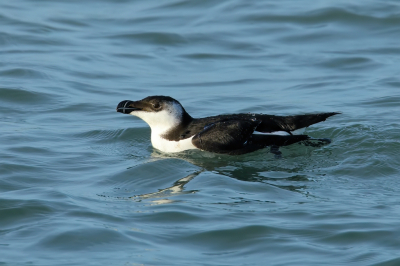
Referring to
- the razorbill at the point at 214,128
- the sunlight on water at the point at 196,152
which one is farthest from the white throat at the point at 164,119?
the sunlight on water at the point at 196,152

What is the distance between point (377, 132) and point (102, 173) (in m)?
3.93

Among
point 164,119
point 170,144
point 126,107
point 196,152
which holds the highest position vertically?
point 126,107

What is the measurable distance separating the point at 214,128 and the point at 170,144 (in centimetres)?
68

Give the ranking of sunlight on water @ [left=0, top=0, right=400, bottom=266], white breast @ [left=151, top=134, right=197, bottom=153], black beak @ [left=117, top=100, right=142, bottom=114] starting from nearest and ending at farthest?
sunlight on water @ [left=0, top=0, right=400, bottom=266] < white breast @ [left=151, top=134, right=197, bottom=153] < black beak @ [left=117, top=100, right=142, bottom=114]

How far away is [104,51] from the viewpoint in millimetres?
15945

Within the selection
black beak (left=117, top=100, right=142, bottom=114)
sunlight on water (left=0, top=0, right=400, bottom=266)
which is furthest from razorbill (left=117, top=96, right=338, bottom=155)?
sunlight on water (left=0, top=0, right=400, bottom=266)

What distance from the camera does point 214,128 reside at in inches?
376

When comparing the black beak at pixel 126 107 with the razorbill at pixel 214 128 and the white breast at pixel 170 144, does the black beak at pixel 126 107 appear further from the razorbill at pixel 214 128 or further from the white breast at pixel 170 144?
the white breast at pixel 170 144

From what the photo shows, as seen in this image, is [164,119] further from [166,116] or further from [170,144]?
[170,144]

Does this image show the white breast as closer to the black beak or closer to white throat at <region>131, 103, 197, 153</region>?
white throat at <region>131, 103, 197, 153</region>

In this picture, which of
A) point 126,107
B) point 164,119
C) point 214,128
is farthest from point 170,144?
point 126,107

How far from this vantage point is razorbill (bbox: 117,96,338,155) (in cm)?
948

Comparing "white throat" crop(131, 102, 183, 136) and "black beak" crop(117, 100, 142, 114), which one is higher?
"black beak" crop(117, 100, 142, 114)

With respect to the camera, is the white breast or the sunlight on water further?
the white breast
